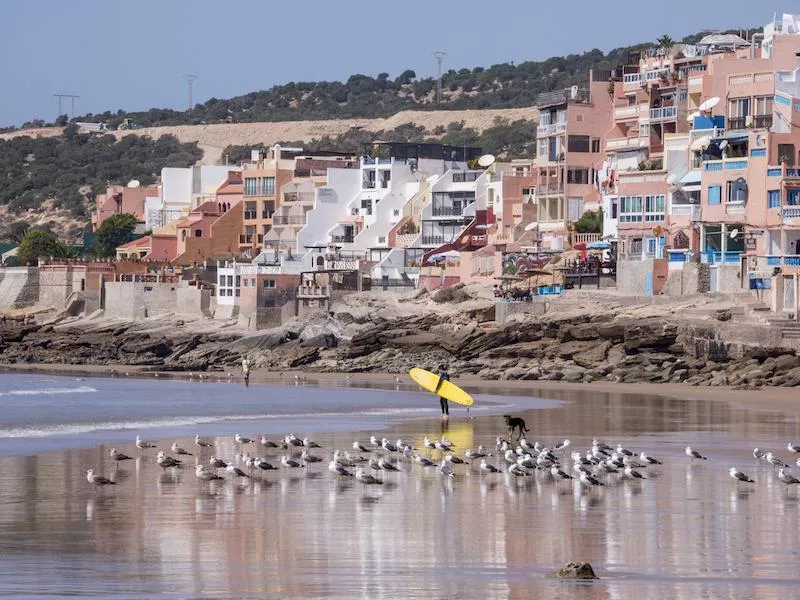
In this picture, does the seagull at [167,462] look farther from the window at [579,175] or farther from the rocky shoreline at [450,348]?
the window at [579,175]

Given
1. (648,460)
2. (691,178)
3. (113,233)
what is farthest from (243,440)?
(113,233)

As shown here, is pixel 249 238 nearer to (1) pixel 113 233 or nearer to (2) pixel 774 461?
(1) pixel 113 233

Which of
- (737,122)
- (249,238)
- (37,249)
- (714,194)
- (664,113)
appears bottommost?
(714,194)

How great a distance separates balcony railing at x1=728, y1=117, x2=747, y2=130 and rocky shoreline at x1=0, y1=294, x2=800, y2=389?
35.9 ft

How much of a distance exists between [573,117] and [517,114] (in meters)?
93.3

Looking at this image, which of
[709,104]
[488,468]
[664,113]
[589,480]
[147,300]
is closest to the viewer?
[589,480]

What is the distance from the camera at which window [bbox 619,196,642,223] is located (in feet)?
229

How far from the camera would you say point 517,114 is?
573ft

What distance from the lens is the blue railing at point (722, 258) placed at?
6147cm

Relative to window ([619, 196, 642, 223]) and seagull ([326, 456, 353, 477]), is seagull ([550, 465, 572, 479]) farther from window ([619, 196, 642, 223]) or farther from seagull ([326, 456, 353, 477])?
window ([619, 196, 642, 223])

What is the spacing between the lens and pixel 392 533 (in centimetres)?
1930

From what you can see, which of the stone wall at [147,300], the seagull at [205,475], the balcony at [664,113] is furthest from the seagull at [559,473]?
the stone wall at [147,300]

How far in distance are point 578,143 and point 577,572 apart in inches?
2647

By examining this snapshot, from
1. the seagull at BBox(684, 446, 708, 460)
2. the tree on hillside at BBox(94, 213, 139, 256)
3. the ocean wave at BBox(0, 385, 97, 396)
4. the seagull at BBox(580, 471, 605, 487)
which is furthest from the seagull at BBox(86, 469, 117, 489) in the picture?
the tree on hillside at BBox(94, 213, 139, 256)
